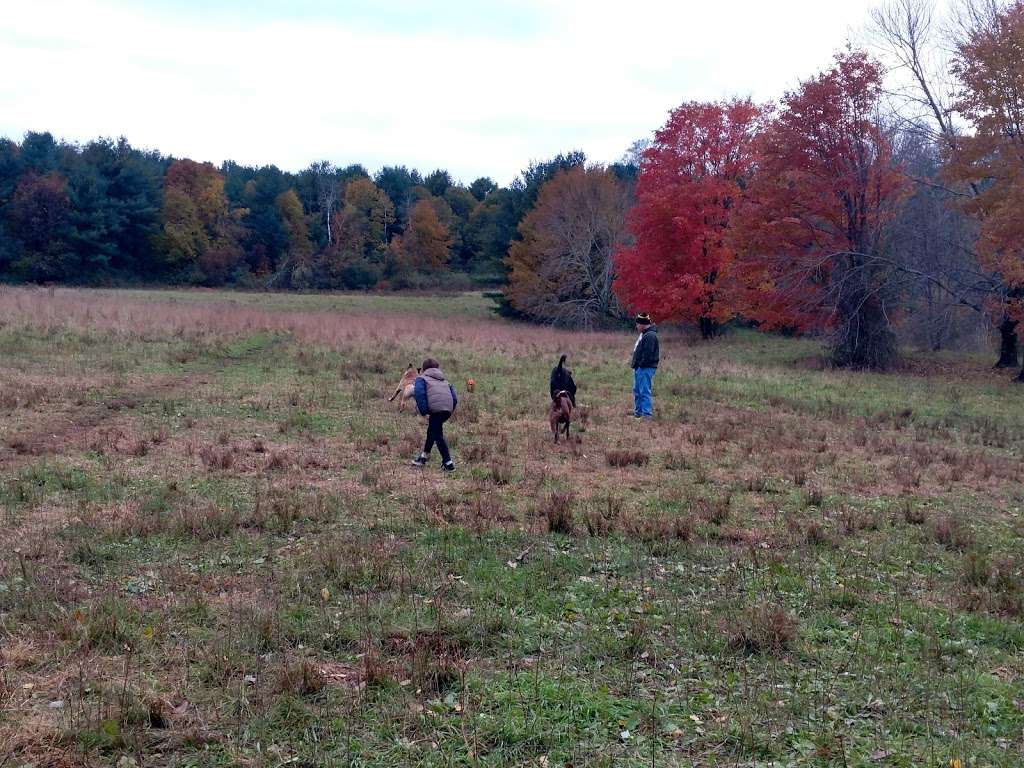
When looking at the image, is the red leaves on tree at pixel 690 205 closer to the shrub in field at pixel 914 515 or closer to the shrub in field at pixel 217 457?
the shrub in field at pixel 914 515

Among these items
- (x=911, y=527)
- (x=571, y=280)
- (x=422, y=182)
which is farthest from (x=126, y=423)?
(x=422, y=182)

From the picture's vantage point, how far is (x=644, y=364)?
1527 cm

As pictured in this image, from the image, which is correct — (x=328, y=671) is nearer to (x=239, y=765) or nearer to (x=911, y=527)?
(x=239, y=765)

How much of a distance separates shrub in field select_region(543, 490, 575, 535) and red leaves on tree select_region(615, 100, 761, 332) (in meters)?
25.1

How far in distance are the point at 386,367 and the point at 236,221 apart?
6019cm

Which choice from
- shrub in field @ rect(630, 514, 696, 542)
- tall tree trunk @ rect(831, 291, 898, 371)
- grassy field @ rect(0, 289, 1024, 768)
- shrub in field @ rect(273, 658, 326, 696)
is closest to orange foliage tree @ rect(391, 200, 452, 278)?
tall tree trunk @ rect(831, 291, 898, 371)

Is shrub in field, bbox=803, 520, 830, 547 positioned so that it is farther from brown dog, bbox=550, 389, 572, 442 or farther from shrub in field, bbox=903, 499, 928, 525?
brown dog, bbox=550, 389, 572, 442

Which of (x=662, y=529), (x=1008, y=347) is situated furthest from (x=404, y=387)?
(x=1008, y=347)

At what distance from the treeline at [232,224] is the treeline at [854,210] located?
2041cm

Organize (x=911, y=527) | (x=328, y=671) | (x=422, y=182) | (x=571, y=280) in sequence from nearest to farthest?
(x=328, y=671) → (x=911, y=527) → (x=571, y=280) → (x=422, y=182)

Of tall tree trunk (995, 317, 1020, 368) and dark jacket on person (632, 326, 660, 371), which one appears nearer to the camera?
dark jacket on person (632, 326, 660, 371)

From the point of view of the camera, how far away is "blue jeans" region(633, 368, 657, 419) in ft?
50.4

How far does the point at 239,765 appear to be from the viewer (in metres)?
4.00

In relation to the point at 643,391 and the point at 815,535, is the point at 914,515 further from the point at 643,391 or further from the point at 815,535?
the point at 643,391
